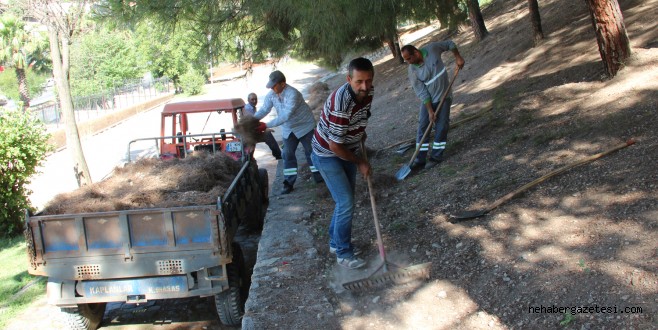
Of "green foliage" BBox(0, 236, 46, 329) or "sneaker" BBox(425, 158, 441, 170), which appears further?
"sneaker" BBox(425, 158, 441, 170)

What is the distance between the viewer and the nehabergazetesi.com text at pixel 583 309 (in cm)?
338

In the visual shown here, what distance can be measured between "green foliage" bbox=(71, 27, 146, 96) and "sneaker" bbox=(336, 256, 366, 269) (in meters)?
30.7

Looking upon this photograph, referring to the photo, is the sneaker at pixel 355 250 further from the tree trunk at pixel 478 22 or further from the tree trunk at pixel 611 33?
the tree trunk at pixel 478 22

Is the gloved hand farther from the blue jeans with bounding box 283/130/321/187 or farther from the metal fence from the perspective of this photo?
the metal fence

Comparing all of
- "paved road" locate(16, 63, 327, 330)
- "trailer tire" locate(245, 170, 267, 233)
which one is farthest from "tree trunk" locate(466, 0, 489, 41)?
"trailer tire" locate(245, 170, 267, 233)

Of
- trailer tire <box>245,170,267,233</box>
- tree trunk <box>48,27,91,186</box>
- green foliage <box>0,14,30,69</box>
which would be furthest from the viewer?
green foliage <box>0,14,30,69</box>

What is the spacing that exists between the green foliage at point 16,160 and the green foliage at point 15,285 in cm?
65

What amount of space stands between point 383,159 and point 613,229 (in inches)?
210

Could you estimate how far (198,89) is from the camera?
4500 centimetres

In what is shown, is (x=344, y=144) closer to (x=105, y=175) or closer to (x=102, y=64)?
(x=105, y=175)

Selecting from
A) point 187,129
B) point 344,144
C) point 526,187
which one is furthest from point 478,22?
point 344,144

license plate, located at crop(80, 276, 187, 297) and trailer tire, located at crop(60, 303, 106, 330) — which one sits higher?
license plate, located at crop(80, 276, 187, 297)

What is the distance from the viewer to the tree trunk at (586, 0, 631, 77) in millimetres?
7359

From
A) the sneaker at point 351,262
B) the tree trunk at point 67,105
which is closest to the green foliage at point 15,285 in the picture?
the tree trunk at point 67,105
